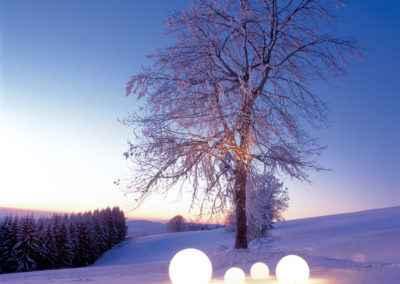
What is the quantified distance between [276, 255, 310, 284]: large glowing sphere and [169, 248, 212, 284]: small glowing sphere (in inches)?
56.3

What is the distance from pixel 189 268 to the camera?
16.1 ft

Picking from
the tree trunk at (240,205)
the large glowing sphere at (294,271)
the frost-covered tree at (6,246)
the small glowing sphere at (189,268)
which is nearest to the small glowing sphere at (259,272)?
the large glowing sphere at (294,271)

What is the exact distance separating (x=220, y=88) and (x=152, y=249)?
3273 cm

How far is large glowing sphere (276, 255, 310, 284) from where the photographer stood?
536 cm

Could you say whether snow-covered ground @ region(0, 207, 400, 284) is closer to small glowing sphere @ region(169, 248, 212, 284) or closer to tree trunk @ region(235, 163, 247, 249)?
tree trunk @ region(235, 163, 247, 249)

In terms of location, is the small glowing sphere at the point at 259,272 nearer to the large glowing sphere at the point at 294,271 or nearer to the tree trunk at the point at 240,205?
the large glowing sphere at the point at 294,271

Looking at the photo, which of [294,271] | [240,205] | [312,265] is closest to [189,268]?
[294,271]

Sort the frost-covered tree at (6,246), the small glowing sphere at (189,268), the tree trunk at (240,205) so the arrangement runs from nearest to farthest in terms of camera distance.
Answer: the small glowing sphere at (189,268) < the tree trunk at (240,205) < the frost-covered tree at (6,246)

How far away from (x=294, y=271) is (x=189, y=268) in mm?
1824

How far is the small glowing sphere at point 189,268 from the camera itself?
16.1 feet

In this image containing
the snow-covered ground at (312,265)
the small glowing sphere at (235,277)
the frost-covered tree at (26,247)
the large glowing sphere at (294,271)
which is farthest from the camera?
the frost-covered tree at (26,247)

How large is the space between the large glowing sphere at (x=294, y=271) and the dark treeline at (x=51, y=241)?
25.3m

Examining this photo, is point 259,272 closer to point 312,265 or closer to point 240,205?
point 312,265

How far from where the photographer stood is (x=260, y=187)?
1016cm
